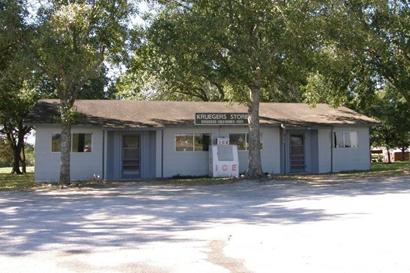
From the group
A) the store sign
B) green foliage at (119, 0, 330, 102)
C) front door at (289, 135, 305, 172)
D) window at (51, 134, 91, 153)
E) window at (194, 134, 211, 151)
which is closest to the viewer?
green foliage at (119, 0, 330, 102)

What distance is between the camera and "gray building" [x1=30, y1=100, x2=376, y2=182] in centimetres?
2508

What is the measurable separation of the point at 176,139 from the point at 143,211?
521 inches

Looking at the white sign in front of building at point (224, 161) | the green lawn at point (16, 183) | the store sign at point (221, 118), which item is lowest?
the green lawn at point (16, 183)

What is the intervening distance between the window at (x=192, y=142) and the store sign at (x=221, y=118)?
1.23m

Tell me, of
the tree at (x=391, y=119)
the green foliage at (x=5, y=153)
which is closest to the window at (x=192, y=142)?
the tree at (x=391, y=119)

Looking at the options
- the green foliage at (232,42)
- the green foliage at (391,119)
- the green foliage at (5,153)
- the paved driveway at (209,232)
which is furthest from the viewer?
the green foliage at (5,153)

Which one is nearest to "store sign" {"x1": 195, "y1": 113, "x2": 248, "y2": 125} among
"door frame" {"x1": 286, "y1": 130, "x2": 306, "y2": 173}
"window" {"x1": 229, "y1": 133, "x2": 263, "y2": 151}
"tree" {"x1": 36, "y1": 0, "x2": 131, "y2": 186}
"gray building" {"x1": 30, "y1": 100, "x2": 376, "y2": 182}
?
"gray building" {"x1": 30, "y1": 100, "x2": 376, "y2": 182}

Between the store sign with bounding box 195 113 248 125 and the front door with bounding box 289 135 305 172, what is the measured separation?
3.54 metres

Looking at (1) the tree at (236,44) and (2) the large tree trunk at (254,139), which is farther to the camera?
(2) the large tree trunk at (254,139)

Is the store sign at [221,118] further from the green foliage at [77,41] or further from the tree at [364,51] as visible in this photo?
the green foliage at [77,41]

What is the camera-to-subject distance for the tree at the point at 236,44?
21094 millimetres

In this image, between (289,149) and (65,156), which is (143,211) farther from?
(289,149)

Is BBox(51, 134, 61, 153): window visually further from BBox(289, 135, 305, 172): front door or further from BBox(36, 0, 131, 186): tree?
BBox(289, 135, 305, 172): front door

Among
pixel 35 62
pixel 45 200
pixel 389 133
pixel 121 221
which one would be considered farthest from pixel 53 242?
pixel 389 133
